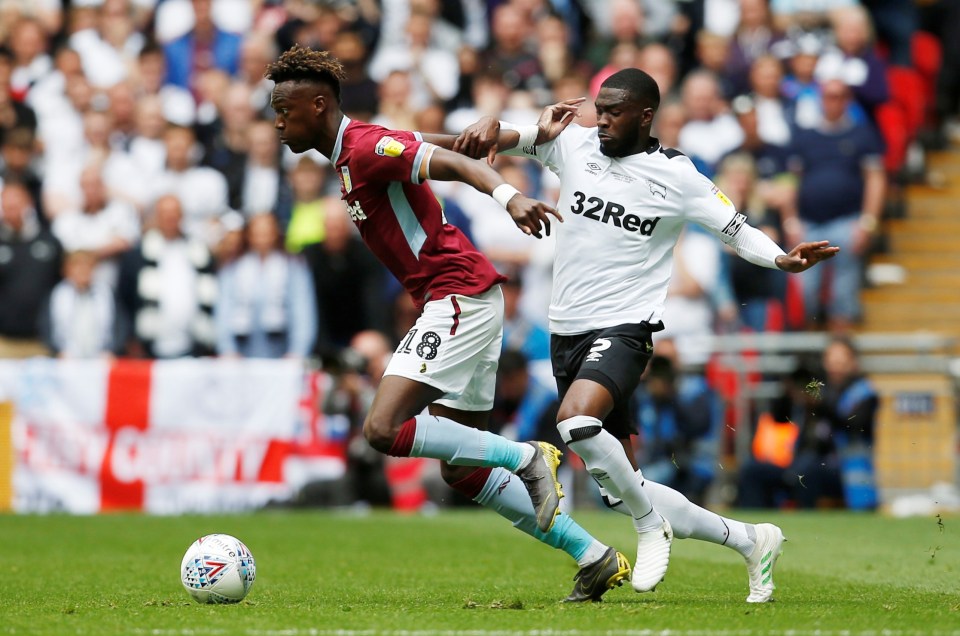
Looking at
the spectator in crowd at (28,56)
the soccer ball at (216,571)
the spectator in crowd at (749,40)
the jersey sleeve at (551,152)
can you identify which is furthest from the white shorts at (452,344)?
the spectator in crowd at (28,56)

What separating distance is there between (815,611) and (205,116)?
13625 millimetres

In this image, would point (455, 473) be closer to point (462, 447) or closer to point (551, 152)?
point (462, 447)

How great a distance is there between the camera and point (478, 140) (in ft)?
24.5

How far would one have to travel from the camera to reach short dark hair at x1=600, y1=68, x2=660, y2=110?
769 centimetres

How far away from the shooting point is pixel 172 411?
15664 millimetres

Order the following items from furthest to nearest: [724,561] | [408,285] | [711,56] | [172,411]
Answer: [711,56] → [172,411] → [724,561] → [408,285]

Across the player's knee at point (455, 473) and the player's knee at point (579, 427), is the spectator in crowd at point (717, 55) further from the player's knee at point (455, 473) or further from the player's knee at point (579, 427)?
the player's knee at point (579, 427)

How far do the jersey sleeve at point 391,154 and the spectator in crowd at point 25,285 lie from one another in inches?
412

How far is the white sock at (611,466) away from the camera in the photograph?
23.8 ft

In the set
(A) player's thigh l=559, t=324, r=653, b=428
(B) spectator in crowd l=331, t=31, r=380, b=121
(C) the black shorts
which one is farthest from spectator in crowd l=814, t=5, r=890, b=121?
(A) player's thigh l=559, t=324, r=653, b=428

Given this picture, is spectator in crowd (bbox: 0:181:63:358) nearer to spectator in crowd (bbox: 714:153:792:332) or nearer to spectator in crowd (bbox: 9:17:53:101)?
spectator in crowd (bbox: 9:17:53:101)

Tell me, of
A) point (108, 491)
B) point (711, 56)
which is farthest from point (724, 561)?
point (711, 56)

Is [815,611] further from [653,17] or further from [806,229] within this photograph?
[653,17]

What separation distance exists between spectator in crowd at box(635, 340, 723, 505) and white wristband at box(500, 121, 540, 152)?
698cm
